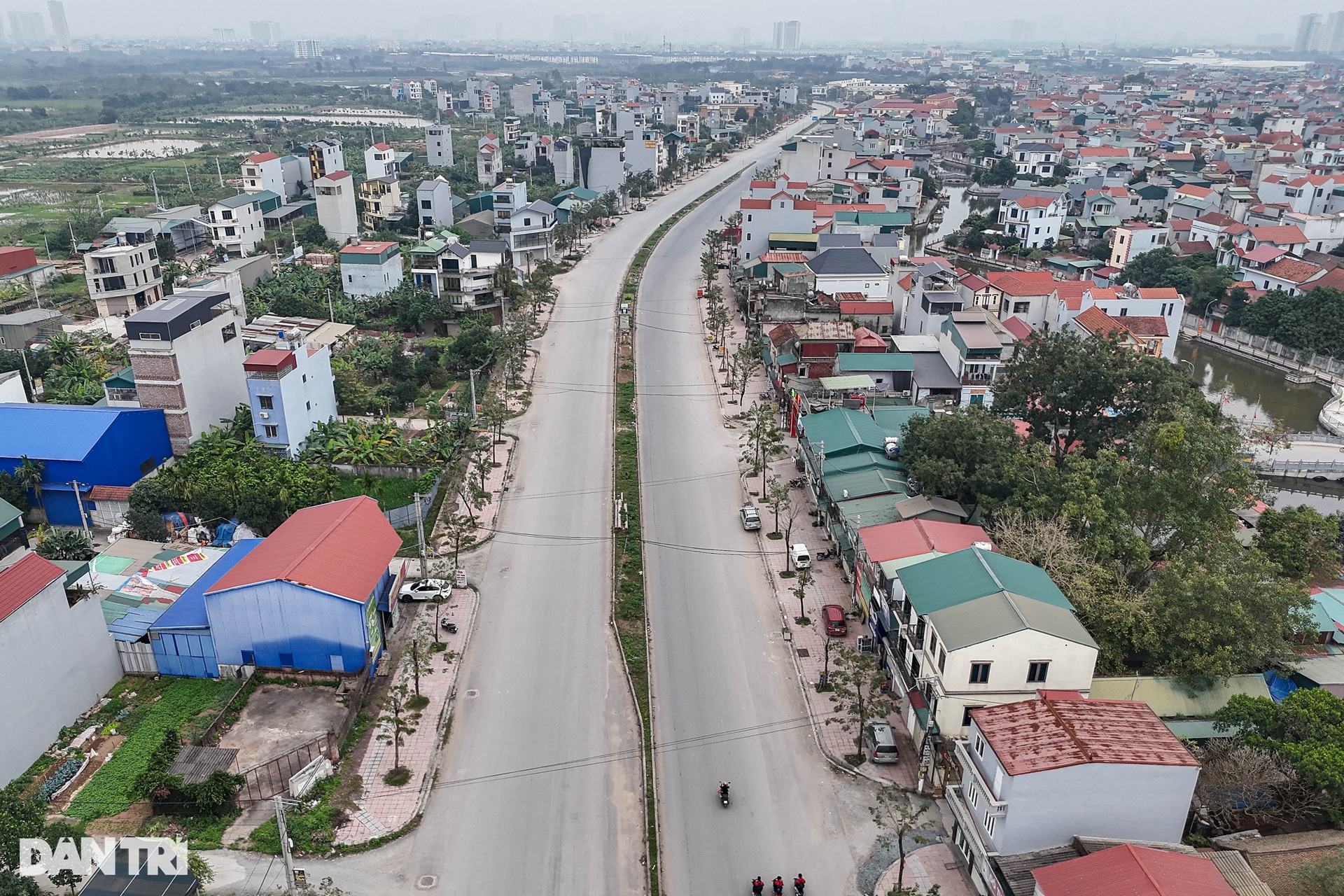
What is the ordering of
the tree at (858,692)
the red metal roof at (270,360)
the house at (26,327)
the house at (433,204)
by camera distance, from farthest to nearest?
1. the house at (433,204)
2. the house at (26,327)
3. the red metal roof at (270,360)
4. the tree at (858,692)

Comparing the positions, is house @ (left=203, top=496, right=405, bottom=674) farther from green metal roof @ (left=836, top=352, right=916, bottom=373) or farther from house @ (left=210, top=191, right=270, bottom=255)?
house @ (left=210, top=191, right=270, bottom=255)

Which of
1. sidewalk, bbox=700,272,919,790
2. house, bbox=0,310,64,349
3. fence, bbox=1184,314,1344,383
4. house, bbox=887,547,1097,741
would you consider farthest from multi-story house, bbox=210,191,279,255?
fence, bbox=1184,314,1344,383

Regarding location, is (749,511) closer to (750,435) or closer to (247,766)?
(750,435)

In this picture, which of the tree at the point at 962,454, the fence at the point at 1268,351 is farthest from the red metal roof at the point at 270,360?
the fence at the point at 1268,351

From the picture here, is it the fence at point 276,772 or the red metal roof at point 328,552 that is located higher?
the red metal roof at point 328,552

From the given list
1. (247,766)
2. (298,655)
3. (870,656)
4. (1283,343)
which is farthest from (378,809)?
(1283,343)

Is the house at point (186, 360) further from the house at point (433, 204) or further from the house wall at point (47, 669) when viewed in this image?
the house at point (433, 204)

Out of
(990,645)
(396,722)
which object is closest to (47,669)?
(396,722)

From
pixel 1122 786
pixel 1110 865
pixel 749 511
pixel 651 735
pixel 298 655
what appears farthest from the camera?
pixel 749 511
